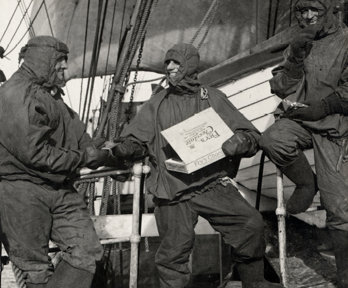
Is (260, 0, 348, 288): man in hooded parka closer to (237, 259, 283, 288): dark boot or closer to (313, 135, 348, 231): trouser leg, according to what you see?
(313, 135, 348, 231): trouser leg

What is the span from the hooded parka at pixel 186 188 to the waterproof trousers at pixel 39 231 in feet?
1.81

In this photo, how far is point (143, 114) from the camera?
4328 mm

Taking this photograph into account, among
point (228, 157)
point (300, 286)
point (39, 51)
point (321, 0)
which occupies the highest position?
point (321, 0)

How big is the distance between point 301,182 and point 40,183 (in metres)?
1.93

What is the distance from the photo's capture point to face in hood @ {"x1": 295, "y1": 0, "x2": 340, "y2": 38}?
4213 millimetres

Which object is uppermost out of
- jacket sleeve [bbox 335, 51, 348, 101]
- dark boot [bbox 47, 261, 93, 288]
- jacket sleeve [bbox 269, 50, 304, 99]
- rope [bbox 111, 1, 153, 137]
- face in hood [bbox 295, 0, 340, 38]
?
rope [bbox 111, 1, 153, 137]

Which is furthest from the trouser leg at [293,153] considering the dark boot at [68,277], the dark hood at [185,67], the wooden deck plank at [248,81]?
the wooden deck plank at [248,81]

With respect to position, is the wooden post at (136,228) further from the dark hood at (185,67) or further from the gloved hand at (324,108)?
the gloved hand at (324,108)

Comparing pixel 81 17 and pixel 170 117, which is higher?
pixel 81 17

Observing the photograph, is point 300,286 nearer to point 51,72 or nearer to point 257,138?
point 257,138

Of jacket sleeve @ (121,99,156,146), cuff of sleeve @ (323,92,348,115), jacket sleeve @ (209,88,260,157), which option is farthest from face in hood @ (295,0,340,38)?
jacket sleeve @ (121,99,156,146)

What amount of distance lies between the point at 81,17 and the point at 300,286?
489 inches

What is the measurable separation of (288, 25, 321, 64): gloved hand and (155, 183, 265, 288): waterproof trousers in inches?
45.5

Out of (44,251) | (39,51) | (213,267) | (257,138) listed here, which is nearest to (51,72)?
(39,51)
